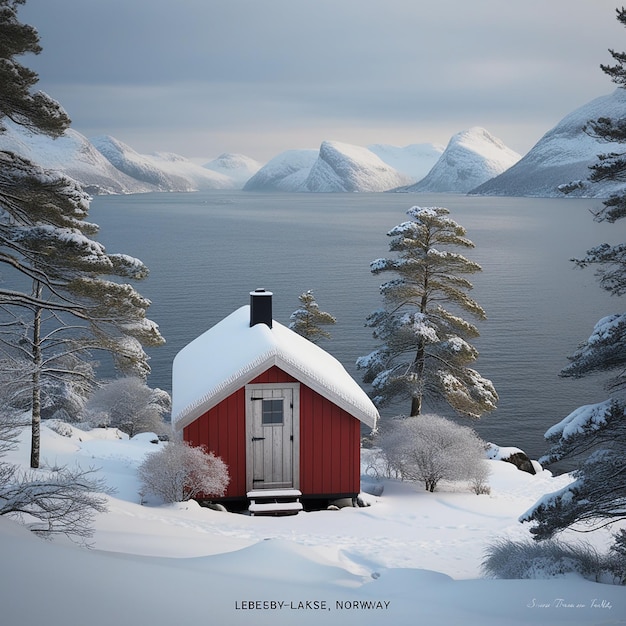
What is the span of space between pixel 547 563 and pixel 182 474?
7877mm

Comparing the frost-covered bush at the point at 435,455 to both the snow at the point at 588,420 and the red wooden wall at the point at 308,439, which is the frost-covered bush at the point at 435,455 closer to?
the red wooden wall at the point at 308,439

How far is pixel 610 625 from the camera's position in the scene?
22.4 feet

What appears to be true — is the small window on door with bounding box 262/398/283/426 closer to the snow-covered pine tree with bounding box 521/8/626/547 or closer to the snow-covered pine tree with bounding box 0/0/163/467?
the snow-covered pine tree with bounding box 0/0/163/467

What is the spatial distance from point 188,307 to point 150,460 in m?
40.2

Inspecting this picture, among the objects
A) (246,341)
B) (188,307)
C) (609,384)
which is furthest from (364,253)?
(609,384)

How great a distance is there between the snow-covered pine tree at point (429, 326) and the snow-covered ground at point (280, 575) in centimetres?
747

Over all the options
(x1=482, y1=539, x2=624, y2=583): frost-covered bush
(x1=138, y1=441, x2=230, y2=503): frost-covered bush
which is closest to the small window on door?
(x1=138, y1=441, x2=230, y2=503): frost-covered bush

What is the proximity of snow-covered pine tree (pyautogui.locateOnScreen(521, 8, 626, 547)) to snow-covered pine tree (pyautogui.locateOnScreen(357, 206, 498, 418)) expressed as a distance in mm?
11535

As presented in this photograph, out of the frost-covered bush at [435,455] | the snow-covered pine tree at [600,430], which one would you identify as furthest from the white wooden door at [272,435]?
the snow-covered pine tree at [600,430]

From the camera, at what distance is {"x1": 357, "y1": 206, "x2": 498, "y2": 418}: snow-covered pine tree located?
72.2 ft

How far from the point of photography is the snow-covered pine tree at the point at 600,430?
9297 mm

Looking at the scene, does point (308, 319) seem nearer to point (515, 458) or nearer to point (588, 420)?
point (515, 458)

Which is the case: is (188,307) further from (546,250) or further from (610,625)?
(546,250)

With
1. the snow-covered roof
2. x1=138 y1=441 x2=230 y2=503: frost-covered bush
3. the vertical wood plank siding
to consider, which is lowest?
x1=138 y1=441 x2=230 y2=503: frost-covered bush
